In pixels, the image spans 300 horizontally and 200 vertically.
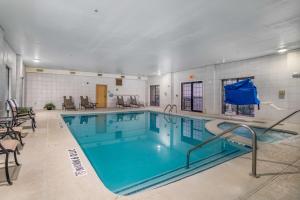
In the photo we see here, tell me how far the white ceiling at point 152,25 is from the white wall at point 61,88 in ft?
16.9

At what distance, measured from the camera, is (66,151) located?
10.9ft

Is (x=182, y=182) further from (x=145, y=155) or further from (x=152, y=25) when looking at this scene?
(x=152, y=25)

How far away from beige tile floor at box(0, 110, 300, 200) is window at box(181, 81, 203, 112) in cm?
772

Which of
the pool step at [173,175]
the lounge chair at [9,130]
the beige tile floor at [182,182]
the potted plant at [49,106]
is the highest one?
the potted plant at [49,106]

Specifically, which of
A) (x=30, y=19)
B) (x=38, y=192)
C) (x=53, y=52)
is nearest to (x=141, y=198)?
(x=38, y=192)

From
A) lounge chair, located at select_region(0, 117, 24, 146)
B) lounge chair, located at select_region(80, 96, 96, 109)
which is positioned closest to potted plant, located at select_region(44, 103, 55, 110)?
lounge chair, located at select_region(80, 96, 96, 109)

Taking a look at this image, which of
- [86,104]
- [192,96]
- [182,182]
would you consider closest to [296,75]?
[192,96]

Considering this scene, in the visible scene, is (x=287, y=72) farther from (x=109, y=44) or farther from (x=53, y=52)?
(x=53, y=52)

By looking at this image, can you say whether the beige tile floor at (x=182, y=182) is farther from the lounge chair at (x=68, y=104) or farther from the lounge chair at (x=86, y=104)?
the lounge chair at (x=86, y=104)

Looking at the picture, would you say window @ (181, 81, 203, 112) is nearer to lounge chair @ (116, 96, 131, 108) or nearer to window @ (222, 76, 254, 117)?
window @ (222, 76, 254, 117)

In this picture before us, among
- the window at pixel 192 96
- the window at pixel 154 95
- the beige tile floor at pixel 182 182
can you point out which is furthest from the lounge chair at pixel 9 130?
the window at pixel 154 95

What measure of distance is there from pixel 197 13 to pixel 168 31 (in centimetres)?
112

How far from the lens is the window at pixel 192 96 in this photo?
10781 millimetres

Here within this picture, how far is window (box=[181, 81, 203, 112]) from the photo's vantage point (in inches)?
424
